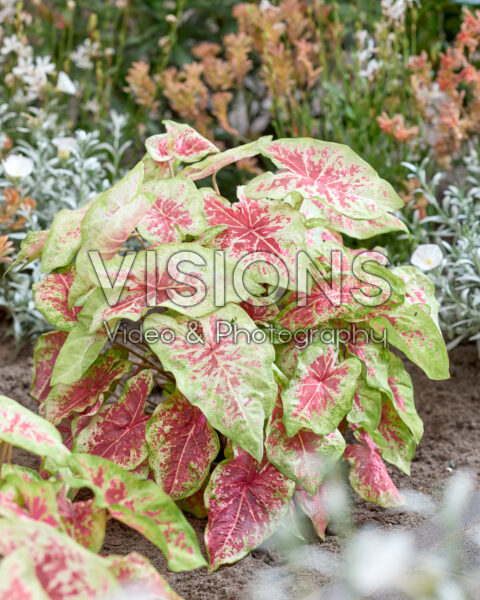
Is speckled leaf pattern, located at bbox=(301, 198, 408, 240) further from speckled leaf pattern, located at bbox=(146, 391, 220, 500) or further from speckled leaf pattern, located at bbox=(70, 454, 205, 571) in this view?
speckled leaf pattern, located at bbox=(70, 454, 205, 571)

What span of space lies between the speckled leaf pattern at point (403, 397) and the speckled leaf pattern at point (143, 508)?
20.4 inches

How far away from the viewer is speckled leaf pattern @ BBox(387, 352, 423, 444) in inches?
53.7

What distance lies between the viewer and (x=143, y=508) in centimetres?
98

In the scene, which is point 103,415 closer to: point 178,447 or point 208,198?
point 178,447

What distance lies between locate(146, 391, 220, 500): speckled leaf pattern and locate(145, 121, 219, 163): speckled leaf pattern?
0.48m

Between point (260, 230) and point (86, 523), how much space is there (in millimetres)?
570

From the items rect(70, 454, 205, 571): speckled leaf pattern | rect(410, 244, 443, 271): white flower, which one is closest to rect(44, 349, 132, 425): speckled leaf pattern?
rect(70, 454, 205, 571): speckled leaf pattern

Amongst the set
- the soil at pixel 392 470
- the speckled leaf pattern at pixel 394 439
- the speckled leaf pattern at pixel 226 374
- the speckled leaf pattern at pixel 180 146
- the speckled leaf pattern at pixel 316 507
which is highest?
the speckled leaf pattern at pixel 180 146

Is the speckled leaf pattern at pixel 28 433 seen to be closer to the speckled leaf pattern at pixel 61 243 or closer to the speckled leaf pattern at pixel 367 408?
the speckled leaf pattern at pixel 61 243

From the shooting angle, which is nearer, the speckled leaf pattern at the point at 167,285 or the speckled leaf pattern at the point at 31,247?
the speckled leaf pattern at the point at 167,285

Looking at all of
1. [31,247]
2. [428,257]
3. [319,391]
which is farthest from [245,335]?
[428,257]

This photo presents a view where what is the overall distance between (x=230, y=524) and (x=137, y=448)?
0.71ft

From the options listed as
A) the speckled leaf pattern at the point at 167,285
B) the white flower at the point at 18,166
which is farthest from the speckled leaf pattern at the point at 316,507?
the white flower at the point at 18,166

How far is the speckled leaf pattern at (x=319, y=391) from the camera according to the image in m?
1.20
